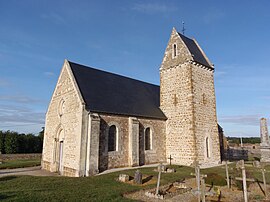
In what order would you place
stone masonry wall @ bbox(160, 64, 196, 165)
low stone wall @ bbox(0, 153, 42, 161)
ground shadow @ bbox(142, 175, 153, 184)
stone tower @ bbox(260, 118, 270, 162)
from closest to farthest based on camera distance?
ground shadow @ bbox(142, 175, 153, 184) < stone masonry wall @ bbox(160, 64, 196, 165) < stone tower @ bbox(260, 118, 270, 162) < low stone wall @ bbox(0, 153, 42, 161)

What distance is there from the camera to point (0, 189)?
9180 mm

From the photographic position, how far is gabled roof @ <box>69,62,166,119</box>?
A: 50.6 ft

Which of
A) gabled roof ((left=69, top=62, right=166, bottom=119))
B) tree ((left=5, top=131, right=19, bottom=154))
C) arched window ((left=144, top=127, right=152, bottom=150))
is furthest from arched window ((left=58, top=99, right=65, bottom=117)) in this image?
tree ((left=5, top=131, right=19, bottom=154))

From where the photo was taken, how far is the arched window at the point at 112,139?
1541 centimetres

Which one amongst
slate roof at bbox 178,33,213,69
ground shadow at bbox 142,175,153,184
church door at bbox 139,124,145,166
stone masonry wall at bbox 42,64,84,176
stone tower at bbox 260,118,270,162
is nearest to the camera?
ground shadow at bbox 142,175,153,184

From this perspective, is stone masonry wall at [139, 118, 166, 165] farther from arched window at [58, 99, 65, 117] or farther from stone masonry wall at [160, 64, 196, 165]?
arched window at [58, 99, 65, 117]

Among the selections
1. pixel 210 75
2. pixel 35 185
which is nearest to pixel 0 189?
pixel 35 185

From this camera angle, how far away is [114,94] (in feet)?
57.7

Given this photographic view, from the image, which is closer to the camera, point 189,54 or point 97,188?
point 97,188

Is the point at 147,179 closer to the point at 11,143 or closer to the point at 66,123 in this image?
the point at 66,123

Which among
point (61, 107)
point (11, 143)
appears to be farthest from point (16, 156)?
point (61, 107)

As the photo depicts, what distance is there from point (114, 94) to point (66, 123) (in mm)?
4787

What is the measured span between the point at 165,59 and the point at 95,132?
11.8 metres

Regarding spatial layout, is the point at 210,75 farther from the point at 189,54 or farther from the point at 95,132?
the point at 95,132
